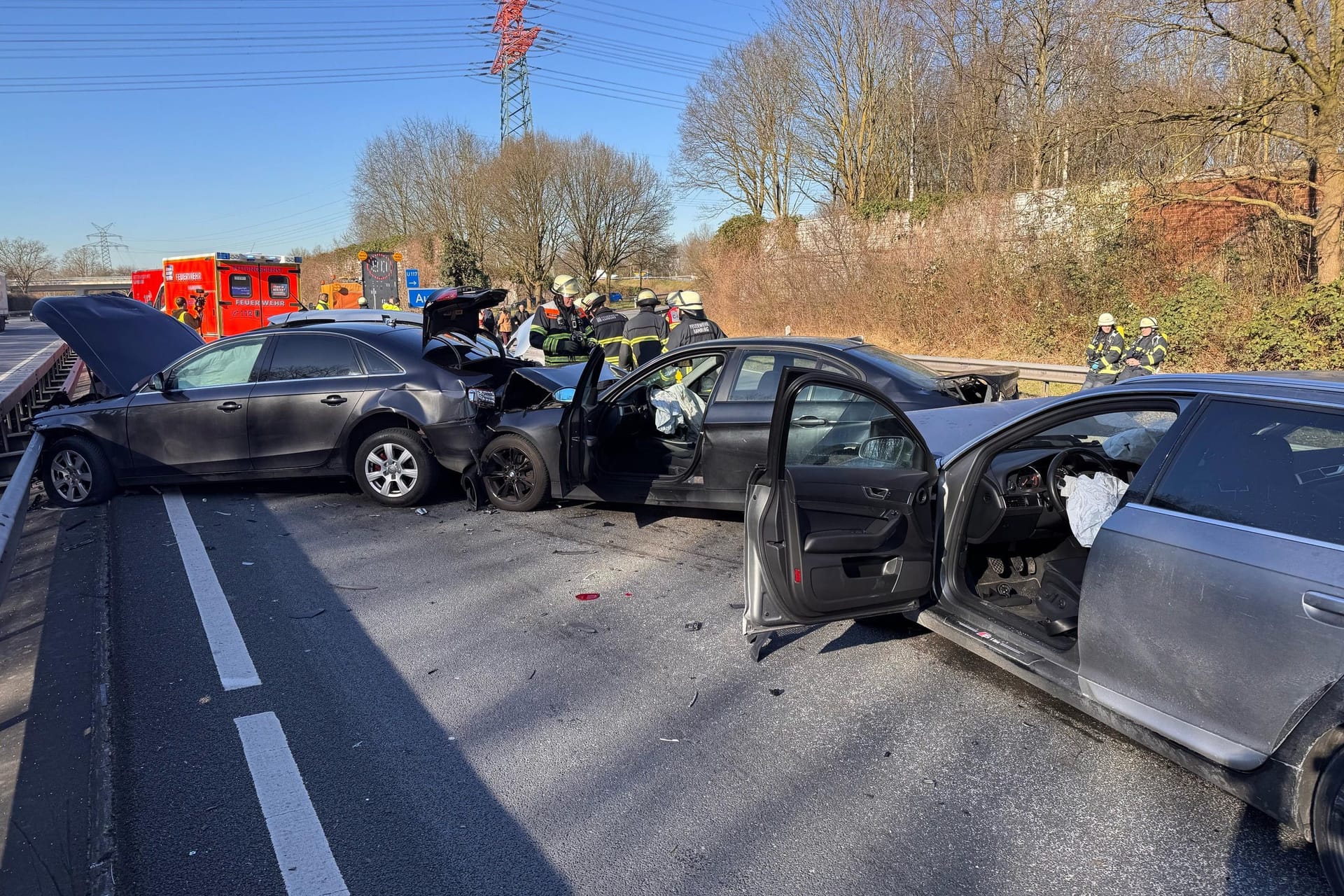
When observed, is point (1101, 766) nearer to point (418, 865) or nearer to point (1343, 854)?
point (1343, 854)

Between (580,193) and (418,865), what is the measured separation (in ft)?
123

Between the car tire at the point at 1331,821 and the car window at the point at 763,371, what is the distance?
417 centimetres

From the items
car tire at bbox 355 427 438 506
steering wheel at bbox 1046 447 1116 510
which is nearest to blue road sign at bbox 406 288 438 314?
car tire at bbox 355 427 438 506

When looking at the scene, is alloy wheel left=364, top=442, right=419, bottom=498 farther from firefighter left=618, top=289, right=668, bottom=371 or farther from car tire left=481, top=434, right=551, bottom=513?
firefighter left=618, top=289, right=668, bottom=371

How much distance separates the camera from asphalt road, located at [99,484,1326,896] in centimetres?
290

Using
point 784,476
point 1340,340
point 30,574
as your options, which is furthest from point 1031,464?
point 1340,340

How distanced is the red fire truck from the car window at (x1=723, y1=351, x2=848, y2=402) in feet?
71.4

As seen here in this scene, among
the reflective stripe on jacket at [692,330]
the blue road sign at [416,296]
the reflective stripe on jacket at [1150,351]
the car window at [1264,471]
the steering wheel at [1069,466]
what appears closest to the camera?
the car window at [1264,471]

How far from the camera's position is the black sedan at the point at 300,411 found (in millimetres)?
7562

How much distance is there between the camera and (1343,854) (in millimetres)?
2498

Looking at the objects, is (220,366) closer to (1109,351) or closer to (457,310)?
(457,310)

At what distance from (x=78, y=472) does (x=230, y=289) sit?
592 inches

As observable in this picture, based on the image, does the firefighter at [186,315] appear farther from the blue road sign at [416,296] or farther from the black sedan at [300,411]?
the black sedan at [300,411]

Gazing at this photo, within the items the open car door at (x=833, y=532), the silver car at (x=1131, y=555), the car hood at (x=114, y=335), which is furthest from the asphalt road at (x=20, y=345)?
the silver car at (x=1131, y=555)
